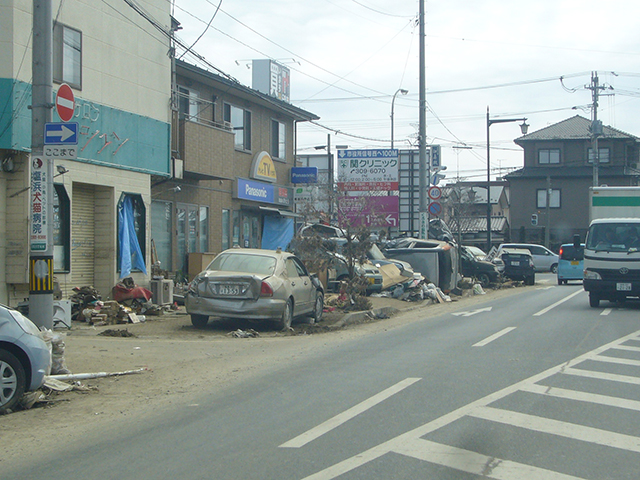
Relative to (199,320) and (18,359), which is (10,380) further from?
(199,320)

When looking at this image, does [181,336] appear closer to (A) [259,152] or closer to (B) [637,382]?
(B) [637,382]

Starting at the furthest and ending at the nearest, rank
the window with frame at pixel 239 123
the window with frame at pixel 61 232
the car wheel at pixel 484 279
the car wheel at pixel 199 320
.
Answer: the car wheel at pixel 484 279 → the window with frame at pixel 239 123 → the window with frame at pixel 61 232 → the car wheel at pixel 199 320

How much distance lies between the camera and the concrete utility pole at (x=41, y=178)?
31.5 ft

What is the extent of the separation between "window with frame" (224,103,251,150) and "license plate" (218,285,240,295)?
12.9 metres

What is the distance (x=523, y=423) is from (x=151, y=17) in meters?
15.8

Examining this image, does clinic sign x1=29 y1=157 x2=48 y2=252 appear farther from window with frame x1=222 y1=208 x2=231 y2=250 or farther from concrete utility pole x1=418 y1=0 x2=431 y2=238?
concrete utility pole x1=418 y1=0 x2=431 y2=238

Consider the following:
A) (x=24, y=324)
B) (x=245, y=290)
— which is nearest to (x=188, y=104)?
(x=245, y=290)

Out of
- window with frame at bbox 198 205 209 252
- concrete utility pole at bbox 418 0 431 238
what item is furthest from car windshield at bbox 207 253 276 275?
concrete utility pole at bbox 418 0 431 238

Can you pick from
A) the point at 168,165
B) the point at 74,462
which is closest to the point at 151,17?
the point at 168,165

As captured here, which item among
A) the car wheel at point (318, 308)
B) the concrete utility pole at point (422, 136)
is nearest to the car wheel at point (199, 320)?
the car wheel at point (318, 308)

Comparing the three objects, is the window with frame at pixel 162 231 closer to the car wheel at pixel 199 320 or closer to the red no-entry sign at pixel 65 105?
the car wheel at pixel 199 320

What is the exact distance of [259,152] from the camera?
2623 centimetres

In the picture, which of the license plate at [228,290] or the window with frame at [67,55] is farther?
the window with frame at [67,55]

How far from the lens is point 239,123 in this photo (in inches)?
1004
